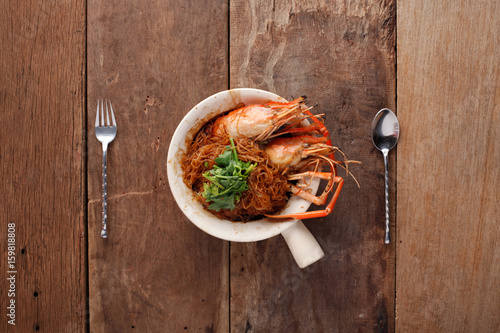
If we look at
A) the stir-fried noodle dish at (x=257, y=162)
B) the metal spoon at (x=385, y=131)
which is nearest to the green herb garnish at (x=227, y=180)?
the stir-fried noodle dish at (x=257, y=162)

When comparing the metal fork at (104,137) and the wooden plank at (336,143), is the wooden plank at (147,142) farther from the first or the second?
the wooden plank at (336,143)

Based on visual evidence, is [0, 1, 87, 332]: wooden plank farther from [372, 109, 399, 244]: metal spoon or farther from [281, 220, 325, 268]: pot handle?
[372, 109, 399, 244]: metal spoon

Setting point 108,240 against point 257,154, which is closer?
point 257,154

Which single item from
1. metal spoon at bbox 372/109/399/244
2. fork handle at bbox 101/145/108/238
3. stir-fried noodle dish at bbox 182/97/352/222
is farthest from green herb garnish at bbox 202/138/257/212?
metal spoon at bbox 372/109/399/244

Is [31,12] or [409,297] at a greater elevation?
[31,12]

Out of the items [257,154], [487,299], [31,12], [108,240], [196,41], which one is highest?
[31,12]

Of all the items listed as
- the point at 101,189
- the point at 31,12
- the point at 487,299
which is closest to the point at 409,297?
the point at 487,299

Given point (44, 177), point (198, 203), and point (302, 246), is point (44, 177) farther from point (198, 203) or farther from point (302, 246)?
point (302, 246)

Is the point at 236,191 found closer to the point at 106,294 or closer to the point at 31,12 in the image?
the point at 106,294
